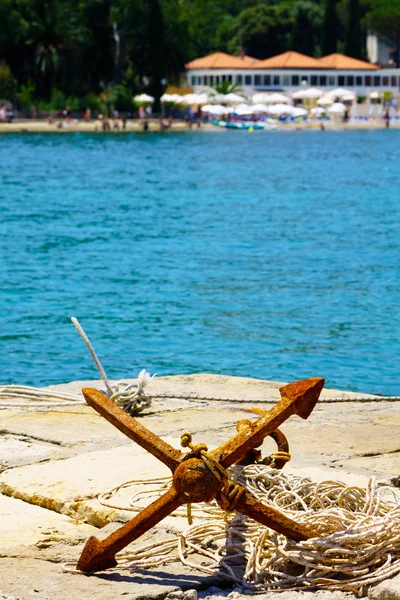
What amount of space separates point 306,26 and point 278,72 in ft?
55.0

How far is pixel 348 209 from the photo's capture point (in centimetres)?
3312

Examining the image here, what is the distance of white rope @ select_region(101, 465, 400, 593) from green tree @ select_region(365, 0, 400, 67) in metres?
118

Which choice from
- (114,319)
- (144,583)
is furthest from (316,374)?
(144,583)

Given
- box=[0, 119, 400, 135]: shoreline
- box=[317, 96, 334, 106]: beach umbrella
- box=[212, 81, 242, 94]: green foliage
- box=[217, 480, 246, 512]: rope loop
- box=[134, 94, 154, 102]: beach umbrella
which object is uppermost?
box=[212, 81, 242, 94]: green foliage

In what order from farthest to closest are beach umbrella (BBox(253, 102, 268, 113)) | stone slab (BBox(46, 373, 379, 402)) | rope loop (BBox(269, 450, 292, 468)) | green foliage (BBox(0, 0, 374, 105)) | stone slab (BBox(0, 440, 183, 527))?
beach umbrella (BBox(253, 102, 268, 113)), green foliage (BBox(0, 0, 374, 105)), stone slab (BBox(46, 373, 379, 402)), stone slab (BBox(0, 440, 183, 527)), rope loop (BBox(269, 450, 292, 468))

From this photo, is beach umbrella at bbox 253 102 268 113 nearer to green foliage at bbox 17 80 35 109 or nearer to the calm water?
green foliage at bbox 17 80 35 109

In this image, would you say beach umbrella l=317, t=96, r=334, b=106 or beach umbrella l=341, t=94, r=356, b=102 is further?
beach umbrella l=341, t=94, r=356, b=102

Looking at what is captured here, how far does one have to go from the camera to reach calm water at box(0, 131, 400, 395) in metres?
13.0

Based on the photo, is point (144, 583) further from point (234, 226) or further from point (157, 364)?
point (234, 226)

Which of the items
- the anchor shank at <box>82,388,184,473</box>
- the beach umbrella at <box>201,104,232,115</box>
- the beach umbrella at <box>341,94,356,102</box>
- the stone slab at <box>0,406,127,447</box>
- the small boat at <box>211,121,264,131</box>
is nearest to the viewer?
the anchor shank at <box>82,388,184,473</box>

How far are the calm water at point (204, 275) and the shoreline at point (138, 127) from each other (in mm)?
38062

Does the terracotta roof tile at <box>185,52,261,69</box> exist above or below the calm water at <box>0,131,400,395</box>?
above

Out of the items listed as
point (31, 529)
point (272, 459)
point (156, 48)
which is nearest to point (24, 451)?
point (31, 529)

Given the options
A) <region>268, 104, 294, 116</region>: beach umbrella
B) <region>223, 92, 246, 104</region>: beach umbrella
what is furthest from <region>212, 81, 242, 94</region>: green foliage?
<region>268, 104, 294, 116</region>: beach umbrella
